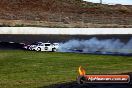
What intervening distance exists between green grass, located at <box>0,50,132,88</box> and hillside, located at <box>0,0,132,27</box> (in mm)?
22206

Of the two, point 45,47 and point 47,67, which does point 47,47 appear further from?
point 47,67

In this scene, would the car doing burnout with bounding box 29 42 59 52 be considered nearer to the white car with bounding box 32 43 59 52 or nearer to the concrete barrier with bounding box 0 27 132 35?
the white car with bounding box 32 43 59 52

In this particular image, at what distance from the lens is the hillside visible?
173 ft

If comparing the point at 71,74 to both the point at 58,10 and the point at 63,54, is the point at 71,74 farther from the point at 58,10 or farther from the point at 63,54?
the point at 58,10

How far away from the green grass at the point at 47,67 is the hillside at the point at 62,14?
22206mm

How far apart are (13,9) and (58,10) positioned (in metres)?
8.20

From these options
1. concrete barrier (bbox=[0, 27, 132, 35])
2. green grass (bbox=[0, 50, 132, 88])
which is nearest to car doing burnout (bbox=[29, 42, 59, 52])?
green grass (bbox=[0, 50, 132, 88])

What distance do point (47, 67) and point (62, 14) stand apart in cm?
3859

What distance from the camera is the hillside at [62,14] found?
5272 cm

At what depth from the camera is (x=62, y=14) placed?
198 feet

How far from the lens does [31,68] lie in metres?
21.9

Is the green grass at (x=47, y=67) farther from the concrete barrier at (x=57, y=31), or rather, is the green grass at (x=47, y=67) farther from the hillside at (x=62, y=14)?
the hillside at (x=62, y=14)

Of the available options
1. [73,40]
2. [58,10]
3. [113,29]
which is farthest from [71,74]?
[58,10]

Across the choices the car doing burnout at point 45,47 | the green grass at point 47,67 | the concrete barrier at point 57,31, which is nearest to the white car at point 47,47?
the car doing burnout at point 45,47
